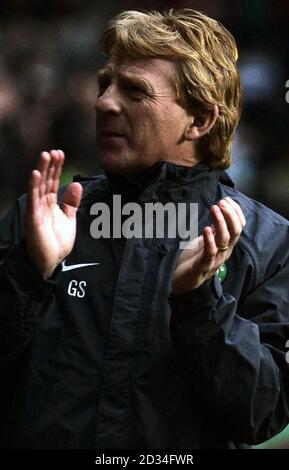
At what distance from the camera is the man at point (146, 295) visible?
1.96 meters

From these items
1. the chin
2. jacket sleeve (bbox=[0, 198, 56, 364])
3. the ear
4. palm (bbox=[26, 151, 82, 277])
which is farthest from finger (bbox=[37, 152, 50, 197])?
the ear

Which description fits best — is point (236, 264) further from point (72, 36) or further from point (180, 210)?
point (72, 36)

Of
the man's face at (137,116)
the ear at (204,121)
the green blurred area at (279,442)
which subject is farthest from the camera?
the green blurred area at (279,442)

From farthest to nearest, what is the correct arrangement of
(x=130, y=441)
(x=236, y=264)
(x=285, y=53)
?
(x=285, y=53), (x=236, y=264), (x=130, y=441)

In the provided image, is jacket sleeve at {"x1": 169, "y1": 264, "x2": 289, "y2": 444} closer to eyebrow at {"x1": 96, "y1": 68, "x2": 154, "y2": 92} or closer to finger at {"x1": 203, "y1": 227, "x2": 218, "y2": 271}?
finger at {"x1": 203, "y1": 227, "x2": 218, "y2": 271}

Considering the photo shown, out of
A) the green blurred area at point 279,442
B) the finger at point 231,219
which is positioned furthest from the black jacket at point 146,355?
the green blurred area at point 279,442

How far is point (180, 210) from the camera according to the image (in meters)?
2.20

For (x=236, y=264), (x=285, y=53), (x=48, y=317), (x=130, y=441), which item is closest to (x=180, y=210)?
(x=236, y=264)

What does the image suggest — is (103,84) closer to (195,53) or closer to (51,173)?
(195,53)

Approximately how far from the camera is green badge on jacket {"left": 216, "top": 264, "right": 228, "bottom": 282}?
2.13m

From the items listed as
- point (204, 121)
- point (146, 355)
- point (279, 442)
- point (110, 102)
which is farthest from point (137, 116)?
point (279, 442)

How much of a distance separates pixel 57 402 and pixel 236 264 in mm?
485

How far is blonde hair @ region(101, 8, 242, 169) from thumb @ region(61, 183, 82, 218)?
1.41ft

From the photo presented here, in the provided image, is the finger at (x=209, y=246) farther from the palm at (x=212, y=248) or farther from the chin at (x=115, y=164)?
the chin at (x=115, y=164)
